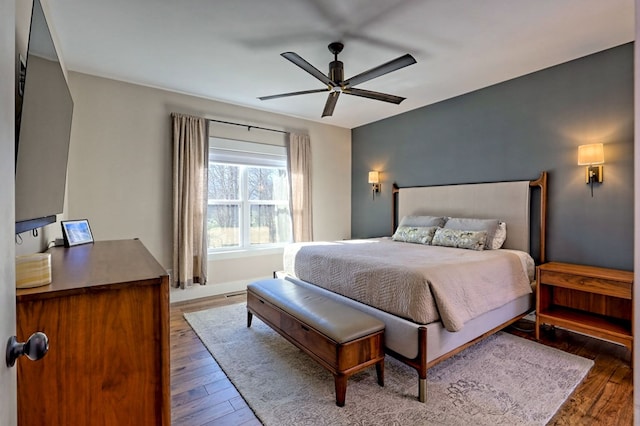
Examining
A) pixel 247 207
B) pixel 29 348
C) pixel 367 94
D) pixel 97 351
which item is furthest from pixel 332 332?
pixel 247 207

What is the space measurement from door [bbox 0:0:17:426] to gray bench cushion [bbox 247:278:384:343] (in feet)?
5.06

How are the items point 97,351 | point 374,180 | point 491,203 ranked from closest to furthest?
point 97,351
point 491,203
point 374,180

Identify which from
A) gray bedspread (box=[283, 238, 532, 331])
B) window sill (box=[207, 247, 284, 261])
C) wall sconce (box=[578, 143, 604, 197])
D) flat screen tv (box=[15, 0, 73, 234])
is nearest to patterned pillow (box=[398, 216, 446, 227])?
gray bedspread (box=[283, 238, 532, 331])

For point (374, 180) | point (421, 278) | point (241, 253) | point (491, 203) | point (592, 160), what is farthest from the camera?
point (374, 180)

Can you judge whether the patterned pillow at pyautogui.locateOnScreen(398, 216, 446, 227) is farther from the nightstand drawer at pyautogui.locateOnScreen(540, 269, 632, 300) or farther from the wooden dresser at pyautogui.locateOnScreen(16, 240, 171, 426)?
the wooden dresser at pyautogui.locateOnScreen(16, 240, 171, 426)

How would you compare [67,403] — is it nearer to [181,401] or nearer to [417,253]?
[181,401]

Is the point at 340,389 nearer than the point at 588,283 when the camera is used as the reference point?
Yes

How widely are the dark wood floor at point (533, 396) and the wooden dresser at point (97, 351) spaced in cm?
89

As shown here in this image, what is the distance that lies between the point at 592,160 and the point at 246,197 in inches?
157

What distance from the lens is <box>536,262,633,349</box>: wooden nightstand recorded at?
2.43m

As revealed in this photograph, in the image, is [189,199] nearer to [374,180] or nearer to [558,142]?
[374,180]

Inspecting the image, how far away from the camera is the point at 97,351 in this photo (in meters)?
1.03

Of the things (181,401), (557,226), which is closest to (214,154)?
(181,401)

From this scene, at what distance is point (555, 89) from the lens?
319 cm
